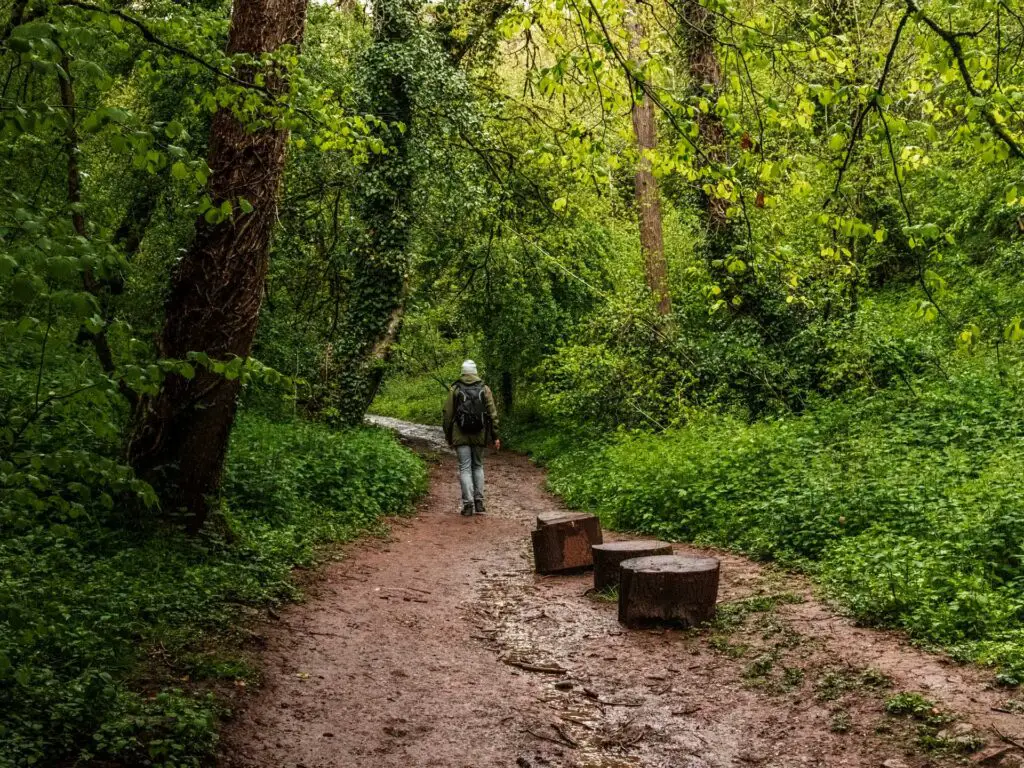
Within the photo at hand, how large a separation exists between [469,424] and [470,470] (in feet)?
2.88

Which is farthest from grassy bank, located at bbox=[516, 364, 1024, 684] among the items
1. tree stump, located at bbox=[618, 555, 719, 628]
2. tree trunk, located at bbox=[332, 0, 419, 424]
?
tree trunk, located at bbox=[332, 0, 419, 424]

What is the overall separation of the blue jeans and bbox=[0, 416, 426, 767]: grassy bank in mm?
2457

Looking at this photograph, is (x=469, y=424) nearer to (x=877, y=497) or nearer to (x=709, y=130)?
(x=877, y=497)

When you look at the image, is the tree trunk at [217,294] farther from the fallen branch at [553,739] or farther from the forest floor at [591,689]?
the fallen branch at [553,739]

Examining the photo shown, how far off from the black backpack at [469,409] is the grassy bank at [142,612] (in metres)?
2.56

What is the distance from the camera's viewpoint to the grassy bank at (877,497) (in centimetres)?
672

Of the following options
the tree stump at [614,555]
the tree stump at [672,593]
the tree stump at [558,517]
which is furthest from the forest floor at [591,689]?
the tree stump at [558,517]

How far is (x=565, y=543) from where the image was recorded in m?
9.82

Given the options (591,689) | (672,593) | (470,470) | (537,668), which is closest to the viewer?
(591,689)

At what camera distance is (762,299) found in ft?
54.0

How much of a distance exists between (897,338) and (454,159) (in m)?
8.82

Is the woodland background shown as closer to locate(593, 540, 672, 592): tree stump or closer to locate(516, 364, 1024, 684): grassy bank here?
locate(516, 364, 1024, 684): grassy bank

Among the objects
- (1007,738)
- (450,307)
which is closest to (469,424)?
(1007,738)

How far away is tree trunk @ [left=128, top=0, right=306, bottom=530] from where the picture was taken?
814cm
